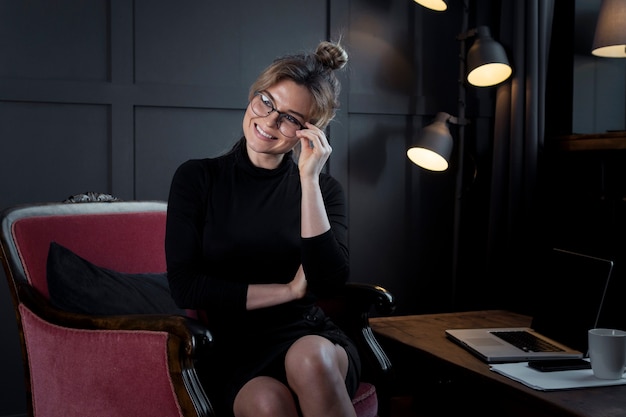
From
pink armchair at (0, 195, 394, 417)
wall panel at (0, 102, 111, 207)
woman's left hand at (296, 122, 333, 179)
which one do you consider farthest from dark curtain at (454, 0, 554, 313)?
wall panel at (0, 102, 111, 207)

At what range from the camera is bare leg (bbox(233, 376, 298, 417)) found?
145 centimetres

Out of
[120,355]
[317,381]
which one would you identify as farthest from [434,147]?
[120,355]

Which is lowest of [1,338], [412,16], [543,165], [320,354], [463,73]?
[1,338]

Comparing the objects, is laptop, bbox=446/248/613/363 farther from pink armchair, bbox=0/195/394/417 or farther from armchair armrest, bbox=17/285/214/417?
armchair armrest, bbox=17/285/214/417

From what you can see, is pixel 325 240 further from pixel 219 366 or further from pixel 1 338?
pixel 1 338

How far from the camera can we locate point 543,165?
297 centimetres

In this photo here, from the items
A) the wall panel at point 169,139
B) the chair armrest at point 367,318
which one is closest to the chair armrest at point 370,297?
the chair armrest at point 367,318

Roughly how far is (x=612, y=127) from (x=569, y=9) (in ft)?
1.75

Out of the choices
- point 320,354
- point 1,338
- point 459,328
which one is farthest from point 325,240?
point 1,338

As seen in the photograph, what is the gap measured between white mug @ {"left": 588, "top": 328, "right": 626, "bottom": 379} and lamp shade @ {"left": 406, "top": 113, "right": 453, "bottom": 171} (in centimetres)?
125

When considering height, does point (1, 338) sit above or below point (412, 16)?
below

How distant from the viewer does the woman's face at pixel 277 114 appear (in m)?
1.75

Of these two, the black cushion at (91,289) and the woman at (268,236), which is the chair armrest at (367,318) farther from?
the black cushion at (91,289)

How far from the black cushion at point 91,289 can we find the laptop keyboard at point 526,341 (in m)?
0.93
